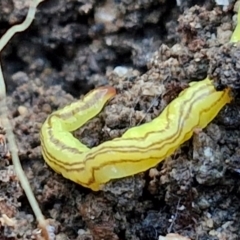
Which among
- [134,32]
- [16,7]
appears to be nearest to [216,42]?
[134,32]

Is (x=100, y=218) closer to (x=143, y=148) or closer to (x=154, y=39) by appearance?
(x=143, y=148)

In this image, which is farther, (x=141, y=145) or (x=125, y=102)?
(x=125, y=102)

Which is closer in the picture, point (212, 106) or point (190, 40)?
point (212, 106)
